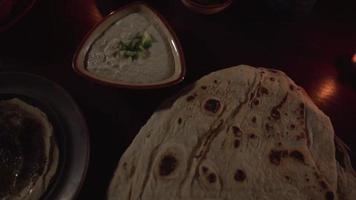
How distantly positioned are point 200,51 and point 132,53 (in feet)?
1.28

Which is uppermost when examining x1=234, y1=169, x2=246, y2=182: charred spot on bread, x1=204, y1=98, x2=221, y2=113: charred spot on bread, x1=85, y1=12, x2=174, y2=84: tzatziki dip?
x1=85, y1=12, x2=174, y2=84: tzatziki dip

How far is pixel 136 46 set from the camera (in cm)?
171

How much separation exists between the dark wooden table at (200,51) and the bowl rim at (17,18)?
4.2 inches

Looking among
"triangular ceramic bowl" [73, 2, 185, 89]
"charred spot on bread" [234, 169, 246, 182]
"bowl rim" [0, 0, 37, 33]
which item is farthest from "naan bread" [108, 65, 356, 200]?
"bowl rim" [0, 0, 37, 33]

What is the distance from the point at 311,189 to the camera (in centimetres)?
130

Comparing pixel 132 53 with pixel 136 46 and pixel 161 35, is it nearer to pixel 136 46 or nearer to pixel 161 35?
pixel 136 46

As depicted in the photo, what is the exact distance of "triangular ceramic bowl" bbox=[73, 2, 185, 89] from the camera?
153 cm

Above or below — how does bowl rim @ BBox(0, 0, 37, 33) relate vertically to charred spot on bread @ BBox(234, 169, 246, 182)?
above

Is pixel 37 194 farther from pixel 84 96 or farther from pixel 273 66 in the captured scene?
pixel 273 66

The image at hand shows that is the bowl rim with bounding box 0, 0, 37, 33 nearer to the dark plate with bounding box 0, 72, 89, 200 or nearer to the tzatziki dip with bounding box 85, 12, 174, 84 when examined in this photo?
the dark plate with bounding box 0, 72, 89, 200

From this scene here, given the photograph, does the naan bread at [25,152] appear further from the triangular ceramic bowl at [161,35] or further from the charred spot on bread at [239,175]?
the charred spot on bread at [239,175]

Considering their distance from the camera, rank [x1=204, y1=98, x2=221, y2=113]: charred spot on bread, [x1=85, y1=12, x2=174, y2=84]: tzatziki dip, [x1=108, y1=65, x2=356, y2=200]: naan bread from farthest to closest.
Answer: [x1=85, y1=12, x2=174, y2=84]: tzatziki dip → [x1=204, y1=98, x2=221, y2=113]: charred spot on bread → [x1=108, y1=65, x2=356, y2=200]: naan bread

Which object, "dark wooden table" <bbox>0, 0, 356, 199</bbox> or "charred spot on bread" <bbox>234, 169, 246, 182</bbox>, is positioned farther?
"dark wooden table" <bbox>0, 0, 356, 199</bbox>

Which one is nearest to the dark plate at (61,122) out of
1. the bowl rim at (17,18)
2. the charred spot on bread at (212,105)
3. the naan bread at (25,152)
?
the naan bread at (25,152)
